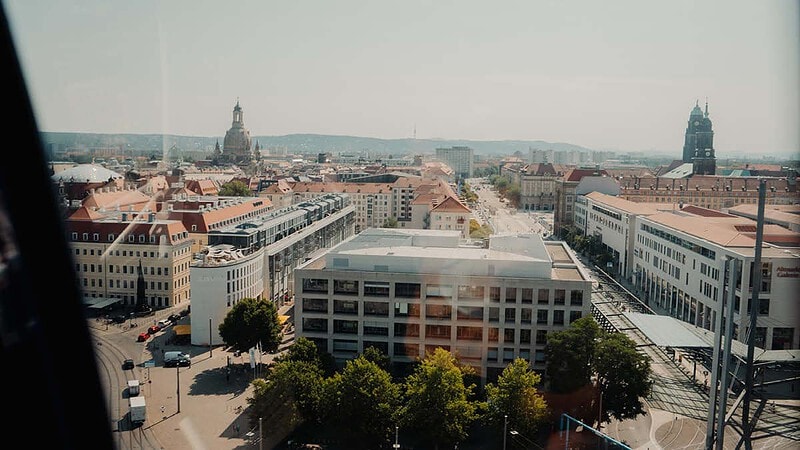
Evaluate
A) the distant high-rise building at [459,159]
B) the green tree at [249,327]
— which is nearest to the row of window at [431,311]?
the green tree at [249,327]

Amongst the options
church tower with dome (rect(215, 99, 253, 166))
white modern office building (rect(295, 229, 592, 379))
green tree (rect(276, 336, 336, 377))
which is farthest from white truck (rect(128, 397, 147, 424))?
church tower with dome (rect(215, 99, 253, 166))

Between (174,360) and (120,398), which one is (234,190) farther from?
(120,398)

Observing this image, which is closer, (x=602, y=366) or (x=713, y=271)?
(x=602, y=366)

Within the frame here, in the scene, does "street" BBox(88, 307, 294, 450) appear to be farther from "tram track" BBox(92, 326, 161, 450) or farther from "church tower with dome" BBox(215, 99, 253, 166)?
"church tower with dome" BBox(215, 99, 253, 166)

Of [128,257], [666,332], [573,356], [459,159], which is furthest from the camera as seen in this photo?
[459,159]

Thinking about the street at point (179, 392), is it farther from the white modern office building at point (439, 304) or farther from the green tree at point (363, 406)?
the white modern office building at point (439, 304)

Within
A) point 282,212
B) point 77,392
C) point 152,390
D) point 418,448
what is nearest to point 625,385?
point 418,448

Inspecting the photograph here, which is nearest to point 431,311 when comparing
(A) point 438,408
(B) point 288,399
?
(A) point 438,408
